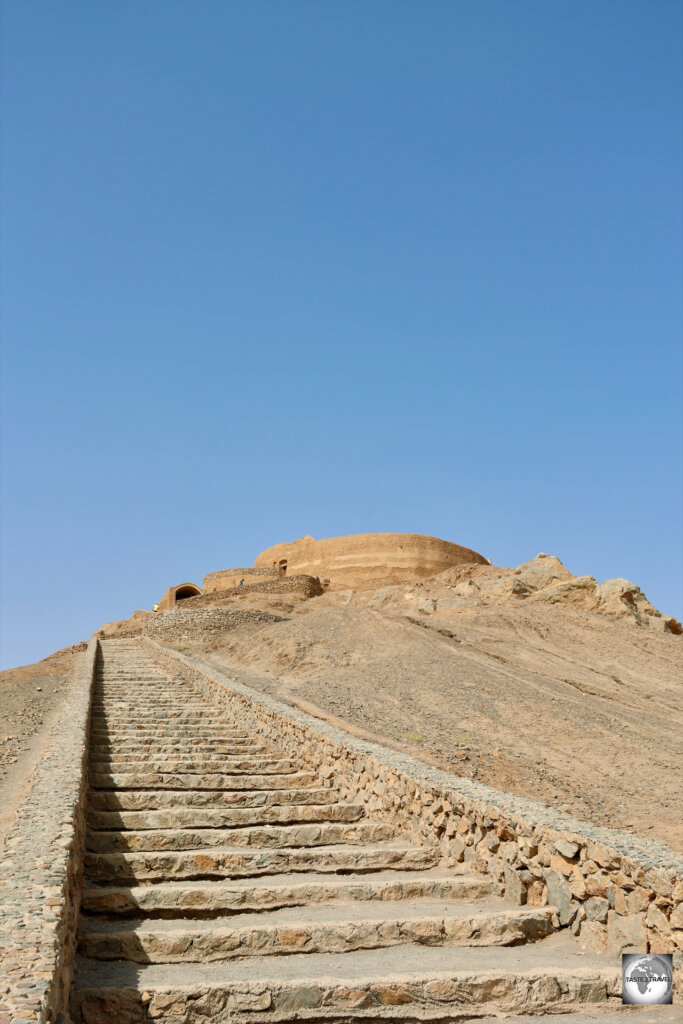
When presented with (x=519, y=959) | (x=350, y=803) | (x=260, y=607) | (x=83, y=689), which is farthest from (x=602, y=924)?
(x=260, y=607)

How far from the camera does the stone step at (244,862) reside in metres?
5.23

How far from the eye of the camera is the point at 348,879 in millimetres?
5355

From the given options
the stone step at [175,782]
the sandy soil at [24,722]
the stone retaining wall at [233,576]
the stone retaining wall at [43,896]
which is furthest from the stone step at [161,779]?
the stone retaining wall at [233,576]

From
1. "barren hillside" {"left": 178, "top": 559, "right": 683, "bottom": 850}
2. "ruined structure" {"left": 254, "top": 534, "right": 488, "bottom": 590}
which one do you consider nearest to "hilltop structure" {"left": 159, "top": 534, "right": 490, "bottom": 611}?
"ruined structure" {"left": 254, "top": 534, "right": 488, "bottom": 590}

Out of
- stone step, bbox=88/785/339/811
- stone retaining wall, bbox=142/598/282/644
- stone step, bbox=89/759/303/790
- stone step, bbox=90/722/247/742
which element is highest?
stone retaining wall, bbox=142/598/282/644

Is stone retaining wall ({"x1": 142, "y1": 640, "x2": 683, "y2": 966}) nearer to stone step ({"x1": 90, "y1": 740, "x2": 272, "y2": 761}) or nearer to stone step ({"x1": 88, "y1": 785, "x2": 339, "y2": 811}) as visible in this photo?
stone step ({"x1": 88, "y1": 785, "x2": 339, "y2": 811})

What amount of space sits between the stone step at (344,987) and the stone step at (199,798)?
2.50 m

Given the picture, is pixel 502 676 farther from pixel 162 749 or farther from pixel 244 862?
pixel 244 862

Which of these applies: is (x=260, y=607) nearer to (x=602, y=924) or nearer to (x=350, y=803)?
(x=350, y=803)

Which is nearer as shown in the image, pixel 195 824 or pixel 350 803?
pixel 195 824

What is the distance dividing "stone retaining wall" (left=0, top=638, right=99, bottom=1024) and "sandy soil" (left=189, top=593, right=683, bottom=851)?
5766 mm

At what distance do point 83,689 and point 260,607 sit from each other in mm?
18664

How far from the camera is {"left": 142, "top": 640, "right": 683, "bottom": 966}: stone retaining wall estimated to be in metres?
4.22

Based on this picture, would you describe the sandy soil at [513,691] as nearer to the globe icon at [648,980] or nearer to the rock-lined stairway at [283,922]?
the rock-lined stairway at [283,922]
